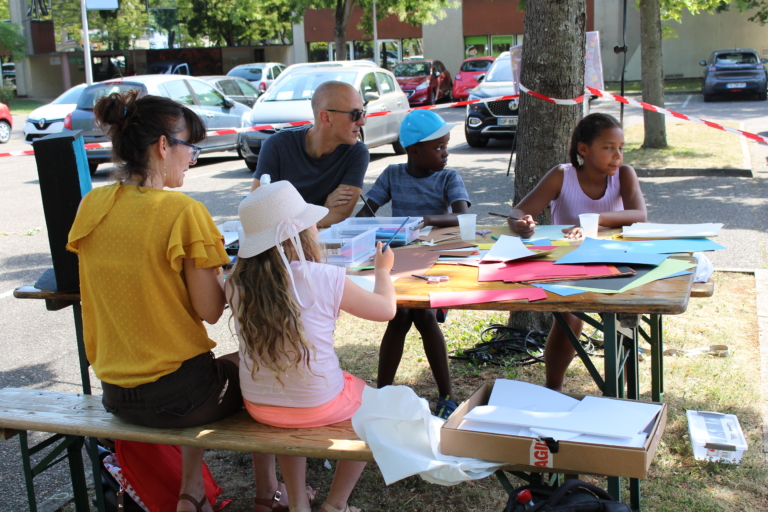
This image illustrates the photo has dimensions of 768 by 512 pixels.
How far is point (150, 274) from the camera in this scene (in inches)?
94.5

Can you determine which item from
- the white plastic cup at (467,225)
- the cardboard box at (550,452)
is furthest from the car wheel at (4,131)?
the cardboard box at (550,452)

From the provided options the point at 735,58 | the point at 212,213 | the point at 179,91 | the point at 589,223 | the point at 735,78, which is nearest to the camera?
the point at 589,223

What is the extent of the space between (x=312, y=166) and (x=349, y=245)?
1.40 metres

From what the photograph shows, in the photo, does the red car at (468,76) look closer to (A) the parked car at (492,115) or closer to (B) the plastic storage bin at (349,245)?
(A) the parked car at (492,115)

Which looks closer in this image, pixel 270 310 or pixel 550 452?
pixel 550 452

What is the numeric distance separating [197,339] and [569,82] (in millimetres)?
3160

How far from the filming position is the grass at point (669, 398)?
2.97m

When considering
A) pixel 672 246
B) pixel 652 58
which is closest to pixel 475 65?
pixel 652 58

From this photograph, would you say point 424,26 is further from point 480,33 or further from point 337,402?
point 337,402

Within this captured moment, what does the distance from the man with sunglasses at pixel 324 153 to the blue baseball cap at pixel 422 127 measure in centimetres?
33

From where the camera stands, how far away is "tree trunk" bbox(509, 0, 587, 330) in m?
4.61

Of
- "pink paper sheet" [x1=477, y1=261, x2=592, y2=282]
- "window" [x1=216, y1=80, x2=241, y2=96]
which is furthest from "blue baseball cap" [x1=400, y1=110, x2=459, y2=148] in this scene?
"window" [x1=216, y1=80, x2=241, y2=96]

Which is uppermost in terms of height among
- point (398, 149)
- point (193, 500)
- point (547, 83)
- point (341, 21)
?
point (341, 21)

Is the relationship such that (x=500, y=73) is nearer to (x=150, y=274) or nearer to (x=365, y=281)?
(x=365, y=281)
